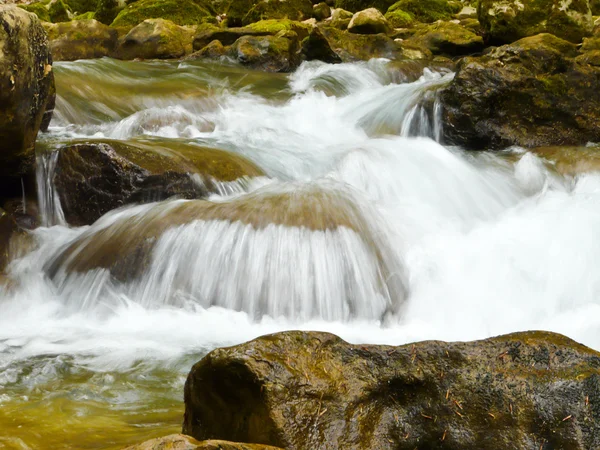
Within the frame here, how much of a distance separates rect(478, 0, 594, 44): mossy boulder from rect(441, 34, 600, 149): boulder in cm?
460

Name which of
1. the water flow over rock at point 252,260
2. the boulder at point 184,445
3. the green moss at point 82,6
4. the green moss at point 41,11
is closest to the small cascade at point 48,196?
the water flow over rock at point 252,260

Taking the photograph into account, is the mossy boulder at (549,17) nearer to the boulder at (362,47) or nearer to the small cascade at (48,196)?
the boulder at (362,47)

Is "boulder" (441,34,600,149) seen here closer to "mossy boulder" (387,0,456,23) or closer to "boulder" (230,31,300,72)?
"boulder" (230,31,300,72)

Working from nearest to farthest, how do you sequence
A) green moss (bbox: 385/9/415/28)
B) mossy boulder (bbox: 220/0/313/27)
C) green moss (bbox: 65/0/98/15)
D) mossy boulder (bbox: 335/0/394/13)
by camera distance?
mossy boulder (bbox: 220/0/313/27) < green moss (bbox: 385/9/415/28) < mossy boulder (bbox: 335/0/394/13) < green moss (bbox: 65/0/98/15)

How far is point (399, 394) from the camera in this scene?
94.1 inches

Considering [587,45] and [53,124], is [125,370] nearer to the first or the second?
[53,124]

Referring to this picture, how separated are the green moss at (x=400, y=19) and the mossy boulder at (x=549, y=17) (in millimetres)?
4900

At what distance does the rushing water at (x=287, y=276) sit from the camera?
382cm

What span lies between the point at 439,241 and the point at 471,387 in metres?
3.46

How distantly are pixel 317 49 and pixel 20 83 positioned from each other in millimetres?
8107

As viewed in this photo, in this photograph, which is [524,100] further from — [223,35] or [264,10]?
[264,10]

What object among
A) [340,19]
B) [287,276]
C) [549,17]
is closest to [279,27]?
[340,19]

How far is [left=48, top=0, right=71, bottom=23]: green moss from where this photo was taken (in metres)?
21.5

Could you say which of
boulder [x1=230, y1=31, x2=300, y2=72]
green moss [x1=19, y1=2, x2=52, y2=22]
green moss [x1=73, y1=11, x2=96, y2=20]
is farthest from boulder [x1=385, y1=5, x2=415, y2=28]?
green moss [x1=19, y1=2, x2=52, y2=22]
